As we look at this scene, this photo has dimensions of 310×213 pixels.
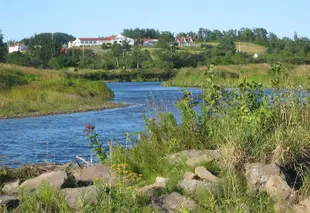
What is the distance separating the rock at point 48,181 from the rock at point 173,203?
1.26 meters

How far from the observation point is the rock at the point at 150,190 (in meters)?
6.15

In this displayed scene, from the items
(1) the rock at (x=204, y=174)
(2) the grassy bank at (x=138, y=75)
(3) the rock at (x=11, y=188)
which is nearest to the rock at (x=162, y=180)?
(1) the rock at (x=204, y=174)

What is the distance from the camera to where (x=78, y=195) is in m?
6.05

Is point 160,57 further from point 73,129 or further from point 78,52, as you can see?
point 73,129

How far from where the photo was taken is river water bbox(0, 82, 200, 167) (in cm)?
1282

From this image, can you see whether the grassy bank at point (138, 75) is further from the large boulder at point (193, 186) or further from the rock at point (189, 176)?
the large boulder at point (193, 186)

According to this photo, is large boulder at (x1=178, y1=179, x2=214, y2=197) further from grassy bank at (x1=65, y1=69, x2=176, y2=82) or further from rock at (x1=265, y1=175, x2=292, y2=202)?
grassy bank at (x1=65, y1=69, x2=176, y2=82)

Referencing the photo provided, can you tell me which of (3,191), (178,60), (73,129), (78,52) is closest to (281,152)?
(3,191)

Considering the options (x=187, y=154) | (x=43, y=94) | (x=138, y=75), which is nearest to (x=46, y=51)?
(x=138, y=75)

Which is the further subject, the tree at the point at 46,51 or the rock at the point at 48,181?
the tree at the point at 46,51

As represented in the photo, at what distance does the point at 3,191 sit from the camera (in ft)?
22.6

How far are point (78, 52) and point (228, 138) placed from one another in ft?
391

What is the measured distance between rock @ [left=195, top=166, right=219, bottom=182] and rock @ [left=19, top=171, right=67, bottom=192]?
1.57m

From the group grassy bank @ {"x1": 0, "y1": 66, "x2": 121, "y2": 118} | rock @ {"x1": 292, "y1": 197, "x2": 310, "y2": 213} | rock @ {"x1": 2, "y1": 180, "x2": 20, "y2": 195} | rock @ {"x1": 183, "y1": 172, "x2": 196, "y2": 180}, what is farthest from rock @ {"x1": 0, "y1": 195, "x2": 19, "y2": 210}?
grassy bank @ {"x1": 0, "y1": 66, "x2": 121, "y2": 118}
